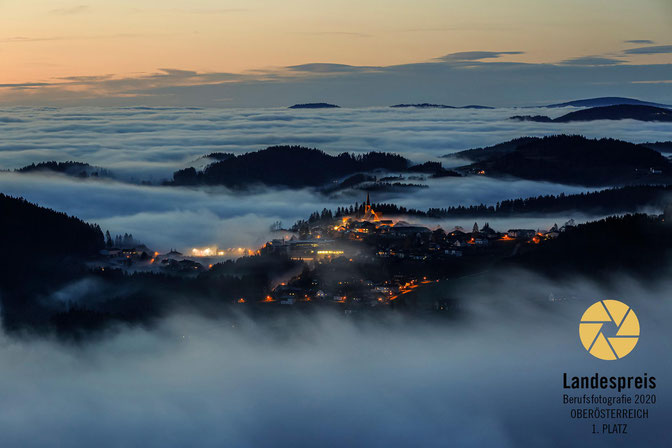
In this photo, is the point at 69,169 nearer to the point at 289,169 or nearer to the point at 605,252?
the point at 289,169

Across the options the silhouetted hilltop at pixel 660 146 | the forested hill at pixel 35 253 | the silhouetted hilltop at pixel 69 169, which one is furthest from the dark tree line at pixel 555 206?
the silhouetted hilltop at pixel 69 169

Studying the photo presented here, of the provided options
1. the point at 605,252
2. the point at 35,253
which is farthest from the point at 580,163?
the point at 35,253

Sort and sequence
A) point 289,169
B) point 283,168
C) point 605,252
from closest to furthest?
point 605,252 → point 289,169 → point 283,168

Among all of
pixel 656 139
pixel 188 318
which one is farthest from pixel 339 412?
pixel 656 139

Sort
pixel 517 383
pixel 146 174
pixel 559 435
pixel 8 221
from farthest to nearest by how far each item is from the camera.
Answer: pixel 146 174 → pixel 8 221 → pixel 517 383 → pixel 559 435

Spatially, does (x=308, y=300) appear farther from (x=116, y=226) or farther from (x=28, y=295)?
(x=116, y=226)

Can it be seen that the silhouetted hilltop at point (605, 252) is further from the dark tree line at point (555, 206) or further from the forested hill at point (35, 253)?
the forested hill at point (35, 253)
